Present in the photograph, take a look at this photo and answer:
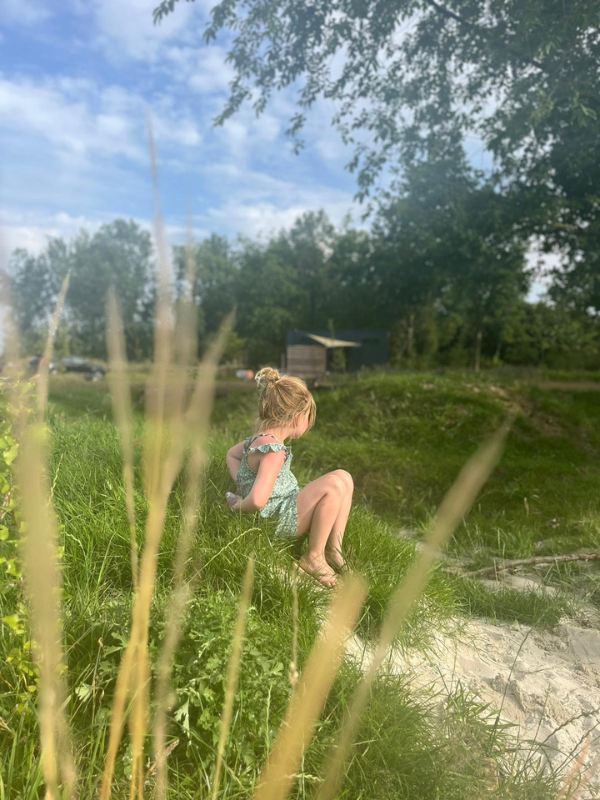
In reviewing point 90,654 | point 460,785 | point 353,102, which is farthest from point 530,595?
point 353,102

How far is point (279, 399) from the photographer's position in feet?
11.7

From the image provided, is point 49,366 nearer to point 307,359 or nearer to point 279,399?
point 279,399

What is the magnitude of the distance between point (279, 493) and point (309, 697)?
8.92 ft

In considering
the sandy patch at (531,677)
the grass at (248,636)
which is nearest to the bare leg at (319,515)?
the grass at (248,636)

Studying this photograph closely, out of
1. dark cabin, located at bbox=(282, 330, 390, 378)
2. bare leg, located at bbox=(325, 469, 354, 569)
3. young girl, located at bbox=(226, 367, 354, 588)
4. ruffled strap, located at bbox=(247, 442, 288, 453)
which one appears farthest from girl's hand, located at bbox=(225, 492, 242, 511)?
dark cabin, located at bbox=(282, 330, 390, 378)

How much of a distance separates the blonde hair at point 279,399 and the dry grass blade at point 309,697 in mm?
1208

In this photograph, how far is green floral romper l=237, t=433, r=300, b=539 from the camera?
11.4ft

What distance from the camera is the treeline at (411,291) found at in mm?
12070

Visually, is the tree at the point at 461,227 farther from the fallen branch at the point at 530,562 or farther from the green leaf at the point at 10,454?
the green leaf at the point at 10,454

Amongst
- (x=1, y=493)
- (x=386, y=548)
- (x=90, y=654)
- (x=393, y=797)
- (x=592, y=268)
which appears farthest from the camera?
(x=592, y=268)

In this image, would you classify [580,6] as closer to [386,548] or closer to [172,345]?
[386,548]

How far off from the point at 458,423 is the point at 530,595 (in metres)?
6.05

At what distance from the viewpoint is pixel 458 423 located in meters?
9.80

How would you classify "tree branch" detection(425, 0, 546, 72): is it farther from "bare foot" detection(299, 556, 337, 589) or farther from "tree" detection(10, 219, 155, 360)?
"bare foot" detection(299, 556, 337, 589)
